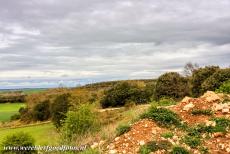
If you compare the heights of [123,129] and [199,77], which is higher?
[199,77]

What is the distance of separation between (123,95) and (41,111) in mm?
14555

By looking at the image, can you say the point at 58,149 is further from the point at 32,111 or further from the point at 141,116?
the point at 32,111

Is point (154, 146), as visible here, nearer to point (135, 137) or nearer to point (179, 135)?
point (135, 137)

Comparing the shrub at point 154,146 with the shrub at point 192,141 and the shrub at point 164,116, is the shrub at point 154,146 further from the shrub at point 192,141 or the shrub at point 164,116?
the shrub at point 164,116

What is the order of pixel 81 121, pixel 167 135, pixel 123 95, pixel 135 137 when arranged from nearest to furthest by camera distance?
pixel 167 135 → pixel 135 137 → pixel 81 121 → pixel 123 95

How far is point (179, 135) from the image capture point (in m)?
11.8

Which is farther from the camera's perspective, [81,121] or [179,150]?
[81,121]

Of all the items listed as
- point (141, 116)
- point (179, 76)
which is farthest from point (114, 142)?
point (179, 76)

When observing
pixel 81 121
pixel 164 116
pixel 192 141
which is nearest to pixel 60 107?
pixel 81 121

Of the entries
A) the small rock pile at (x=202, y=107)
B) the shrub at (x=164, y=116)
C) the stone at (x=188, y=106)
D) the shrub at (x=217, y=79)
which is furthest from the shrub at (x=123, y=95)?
the shrub at (x=164, y=116)

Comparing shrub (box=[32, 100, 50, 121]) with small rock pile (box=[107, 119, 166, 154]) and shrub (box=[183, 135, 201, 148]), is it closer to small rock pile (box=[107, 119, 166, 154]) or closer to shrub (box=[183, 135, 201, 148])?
small rock pile (box=[107, 119, 166, 154])

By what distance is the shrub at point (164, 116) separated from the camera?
12.5m

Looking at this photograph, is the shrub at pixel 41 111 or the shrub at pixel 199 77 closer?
the shrub at pixel 199 77

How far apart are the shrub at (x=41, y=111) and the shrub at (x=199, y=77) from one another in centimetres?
2968
